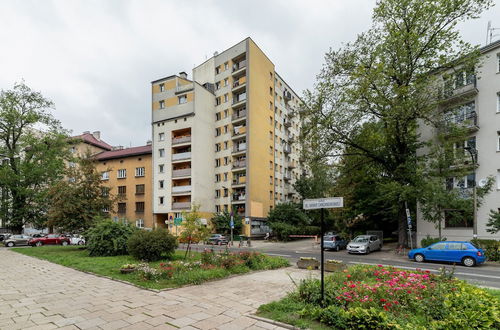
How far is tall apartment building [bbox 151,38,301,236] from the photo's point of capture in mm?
40281

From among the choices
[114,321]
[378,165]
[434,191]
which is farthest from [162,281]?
[378,165]

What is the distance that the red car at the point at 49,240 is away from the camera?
102 feet

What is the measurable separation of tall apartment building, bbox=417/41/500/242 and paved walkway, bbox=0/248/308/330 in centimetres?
1882

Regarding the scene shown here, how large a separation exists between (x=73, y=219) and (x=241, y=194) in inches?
875

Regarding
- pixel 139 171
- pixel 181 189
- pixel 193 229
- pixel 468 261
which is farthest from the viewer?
pixel 139 171

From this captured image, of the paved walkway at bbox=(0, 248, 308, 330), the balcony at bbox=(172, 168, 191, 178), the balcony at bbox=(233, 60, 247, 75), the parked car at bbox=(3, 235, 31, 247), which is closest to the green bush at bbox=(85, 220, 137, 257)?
the paved walkway at bbox=(0, 248, 308, 330)

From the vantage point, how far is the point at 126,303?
7668mm

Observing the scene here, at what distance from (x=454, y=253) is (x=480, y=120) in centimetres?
1258

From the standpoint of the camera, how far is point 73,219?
70.5 ft

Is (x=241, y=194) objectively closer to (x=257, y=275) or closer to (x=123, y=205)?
(x=123, y=205)

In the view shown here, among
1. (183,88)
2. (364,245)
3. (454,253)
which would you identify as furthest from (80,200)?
(454,253)

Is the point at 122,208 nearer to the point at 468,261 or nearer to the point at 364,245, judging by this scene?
the point at 364,245

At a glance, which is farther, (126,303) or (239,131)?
(239,131)

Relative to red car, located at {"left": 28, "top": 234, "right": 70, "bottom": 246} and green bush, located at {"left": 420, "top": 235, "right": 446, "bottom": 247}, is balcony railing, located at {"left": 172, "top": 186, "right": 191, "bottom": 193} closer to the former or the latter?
red car, located at {"left": 28, "top": 234, "right": 70, "bottom": 246}
